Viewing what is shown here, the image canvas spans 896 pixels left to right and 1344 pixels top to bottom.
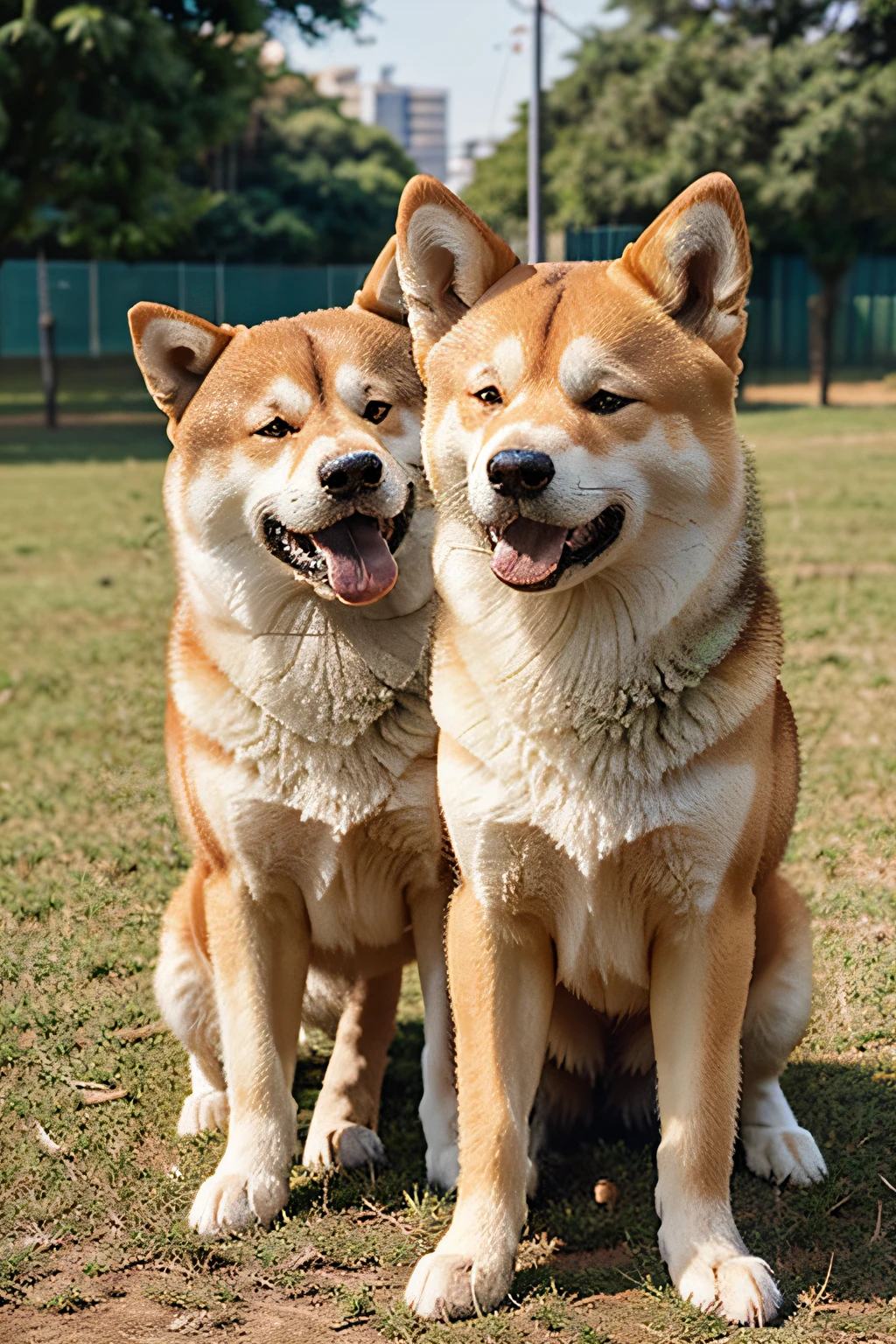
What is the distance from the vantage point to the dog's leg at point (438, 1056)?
3.35 m

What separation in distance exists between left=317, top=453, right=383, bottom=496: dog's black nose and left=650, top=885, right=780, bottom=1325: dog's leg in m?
1.10

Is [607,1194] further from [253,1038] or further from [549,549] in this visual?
[549,549]

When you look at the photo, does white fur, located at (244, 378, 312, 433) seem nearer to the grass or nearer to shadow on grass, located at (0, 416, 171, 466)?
the grass

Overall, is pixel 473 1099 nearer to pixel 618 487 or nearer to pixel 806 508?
pixel 618 487

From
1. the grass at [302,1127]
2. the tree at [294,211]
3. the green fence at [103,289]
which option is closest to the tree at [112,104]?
the green fence at [103,289]

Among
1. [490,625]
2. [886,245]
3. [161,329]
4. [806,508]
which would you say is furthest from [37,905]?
[886,245]

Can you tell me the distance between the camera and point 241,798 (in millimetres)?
3271

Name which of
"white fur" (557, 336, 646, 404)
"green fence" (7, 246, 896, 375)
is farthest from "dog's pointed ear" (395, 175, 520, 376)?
"green fence" (7, 246, 896, 375)

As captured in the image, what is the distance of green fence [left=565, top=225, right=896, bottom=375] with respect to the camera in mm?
33562

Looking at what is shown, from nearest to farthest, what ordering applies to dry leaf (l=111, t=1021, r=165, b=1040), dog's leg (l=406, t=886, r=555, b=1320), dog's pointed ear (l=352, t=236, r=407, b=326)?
dog's leg (l=406, t=886, r=555, b=1320) < dog's pointed ear (l=352, t=236, r=407, b=326) < dry leaf (l=111, t=1021, r=165, b=1040)

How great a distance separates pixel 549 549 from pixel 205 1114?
1.91 metres

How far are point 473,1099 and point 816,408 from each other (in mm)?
24734

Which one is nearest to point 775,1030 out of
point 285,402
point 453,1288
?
point 453,1288

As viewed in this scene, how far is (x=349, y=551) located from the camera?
316 cm
